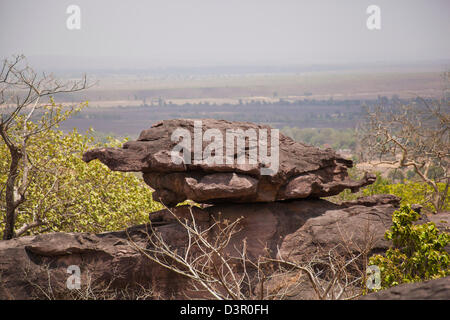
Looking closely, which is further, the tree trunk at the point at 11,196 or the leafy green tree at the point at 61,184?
the leafy green tree at the point at 61,184

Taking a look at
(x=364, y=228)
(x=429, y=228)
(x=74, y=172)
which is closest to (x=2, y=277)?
(x=74, y=172)

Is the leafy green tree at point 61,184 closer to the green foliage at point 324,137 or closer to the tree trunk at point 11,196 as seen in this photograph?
A: the tree trunk at point 11,196

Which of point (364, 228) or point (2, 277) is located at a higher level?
point (364, 228)

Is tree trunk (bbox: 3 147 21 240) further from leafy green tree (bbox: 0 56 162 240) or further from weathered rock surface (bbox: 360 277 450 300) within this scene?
weathered rock surface (bbox: 360 277 450 300)

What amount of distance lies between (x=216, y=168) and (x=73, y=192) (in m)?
7.33

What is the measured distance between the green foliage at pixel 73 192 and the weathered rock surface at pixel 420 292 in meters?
11.6

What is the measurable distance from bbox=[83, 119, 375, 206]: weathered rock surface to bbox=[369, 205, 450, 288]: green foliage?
8.49 ft

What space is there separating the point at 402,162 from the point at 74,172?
514 inches

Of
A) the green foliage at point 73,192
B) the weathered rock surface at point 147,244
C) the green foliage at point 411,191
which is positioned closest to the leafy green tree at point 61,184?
the green foliage at point 73,192

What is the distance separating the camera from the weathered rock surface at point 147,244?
11.7 metres

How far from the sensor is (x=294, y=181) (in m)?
12.9

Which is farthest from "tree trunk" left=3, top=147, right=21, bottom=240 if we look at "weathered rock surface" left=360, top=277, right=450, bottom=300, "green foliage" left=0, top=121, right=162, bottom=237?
"weathered rock surface" left=360, top=277, right=450, bottom=300

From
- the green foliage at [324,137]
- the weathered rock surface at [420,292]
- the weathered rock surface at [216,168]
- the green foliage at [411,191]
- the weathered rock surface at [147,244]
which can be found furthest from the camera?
the green foliage at [324,137]

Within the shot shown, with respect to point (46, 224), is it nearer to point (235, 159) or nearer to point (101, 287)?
point (101, 287)
